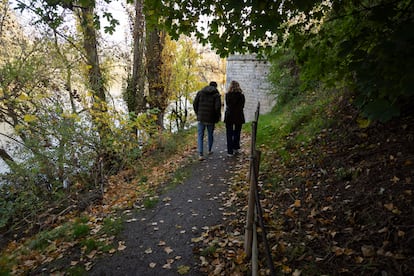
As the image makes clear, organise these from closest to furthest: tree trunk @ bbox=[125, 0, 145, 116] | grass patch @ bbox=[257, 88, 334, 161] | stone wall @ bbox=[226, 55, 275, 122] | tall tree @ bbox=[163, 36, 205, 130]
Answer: grass patch @ bbox=[257, 88, 334, 161], tree trunk @ bbox=[125, 0, 145, 116], tall tree @ bbox=[163, 36, 205, 130], stone wall @ bbox=[226, 55, 275, 122]

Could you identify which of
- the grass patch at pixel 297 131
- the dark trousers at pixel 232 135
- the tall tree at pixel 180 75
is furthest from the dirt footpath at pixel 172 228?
the tall tree at pixel 180 75

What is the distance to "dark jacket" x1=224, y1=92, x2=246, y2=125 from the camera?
6.71m

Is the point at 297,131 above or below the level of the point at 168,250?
above

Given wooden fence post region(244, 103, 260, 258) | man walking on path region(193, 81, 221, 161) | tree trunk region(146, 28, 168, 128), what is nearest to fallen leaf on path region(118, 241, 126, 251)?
wooden fence post region(244, 103, 260, 258)

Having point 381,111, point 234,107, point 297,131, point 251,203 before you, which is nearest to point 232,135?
point 234,107

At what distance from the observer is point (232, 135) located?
720 centimetres

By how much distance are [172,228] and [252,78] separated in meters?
14.8

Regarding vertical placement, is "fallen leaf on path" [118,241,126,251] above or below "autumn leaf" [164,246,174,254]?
below

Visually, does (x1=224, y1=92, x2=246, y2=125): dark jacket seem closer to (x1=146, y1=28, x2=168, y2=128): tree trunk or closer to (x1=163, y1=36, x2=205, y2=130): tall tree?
(x1=146, y1=28, x2=168, y2=128): tree trunk

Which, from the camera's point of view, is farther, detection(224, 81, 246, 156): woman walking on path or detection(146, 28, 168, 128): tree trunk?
detection(146, 28, 168, 128): tree trunk

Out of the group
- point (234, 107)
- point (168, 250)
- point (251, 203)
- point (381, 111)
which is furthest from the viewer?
point (234, 107)

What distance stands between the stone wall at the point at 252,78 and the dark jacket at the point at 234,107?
31.6 ft

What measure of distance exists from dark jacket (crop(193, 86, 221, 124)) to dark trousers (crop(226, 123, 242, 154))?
439 mm

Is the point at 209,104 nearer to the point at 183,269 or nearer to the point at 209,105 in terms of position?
the point at 209,105
